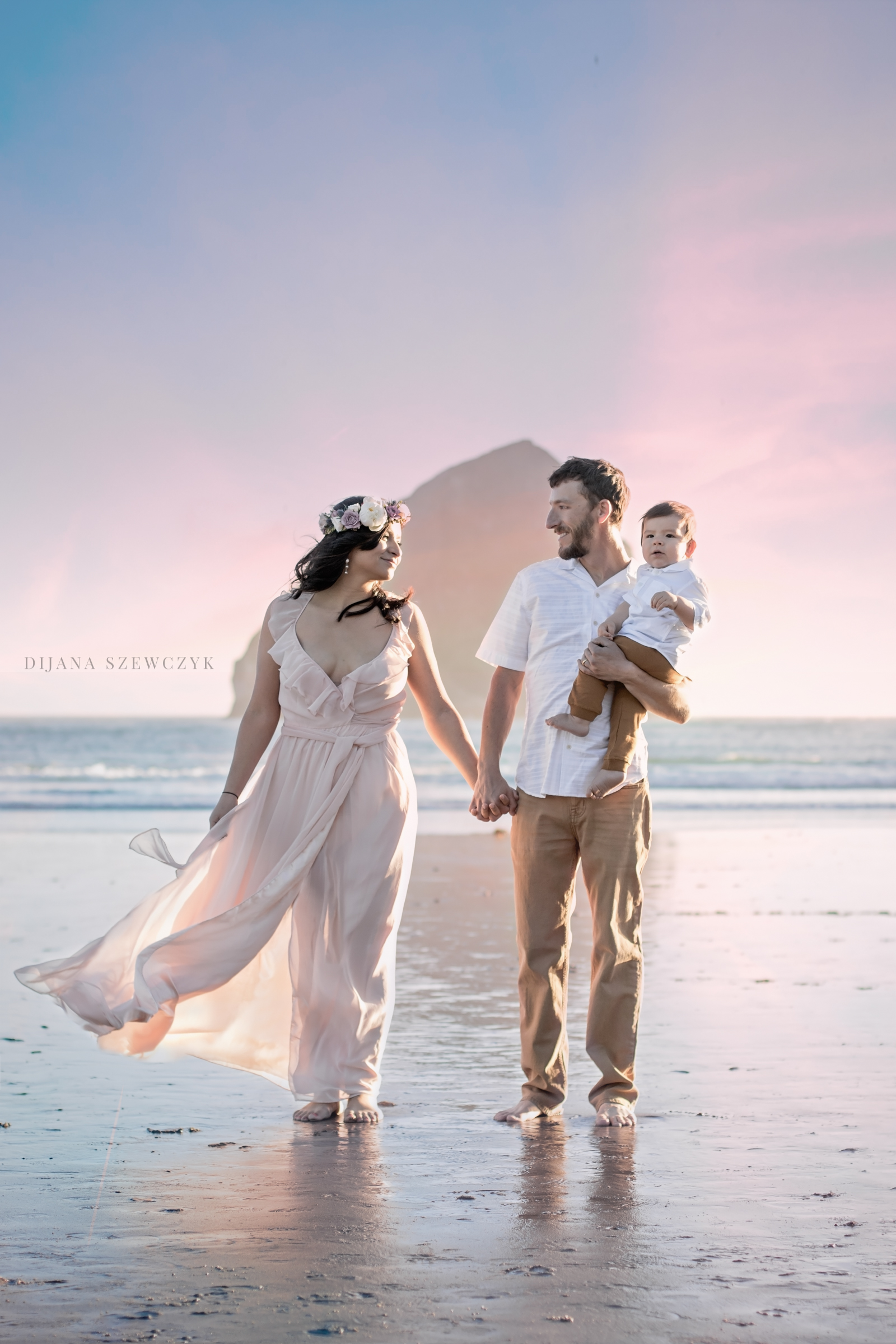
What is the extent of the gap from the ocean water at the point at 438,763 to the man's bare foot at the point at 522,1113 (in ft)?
43.4

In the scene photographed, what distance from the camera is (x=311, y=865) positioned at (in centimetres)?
394

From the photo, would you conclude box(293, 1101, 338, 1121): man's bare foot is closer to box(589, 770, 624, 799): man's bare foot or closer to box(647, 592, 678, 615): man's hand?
box(589, 770, 624, 799): man's bare foot

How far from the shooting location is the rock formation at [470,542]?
55.5 m

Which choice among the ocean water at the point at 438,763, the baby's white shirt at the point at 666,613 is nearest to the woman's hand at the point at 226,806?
the baby's white shirt at the point at 666,613

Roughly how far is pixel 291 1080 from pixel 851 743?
122 feet

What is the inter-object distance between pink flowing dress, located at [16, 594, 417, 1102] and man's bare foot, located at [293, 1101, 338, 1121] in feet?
0.07

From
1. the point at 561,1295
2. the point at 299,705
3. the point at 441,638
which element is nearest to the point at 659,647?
the point at 299,705

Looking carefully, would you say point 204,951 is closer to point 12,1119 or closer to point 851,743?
point 12,1119

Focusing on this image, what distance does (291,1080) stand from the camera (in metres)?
3.91

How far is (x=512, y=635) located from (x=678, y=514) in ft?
2.12

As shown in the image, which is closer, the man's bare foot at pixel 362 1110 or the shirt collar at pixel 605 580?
the man's bare foot at pixel 362 1110

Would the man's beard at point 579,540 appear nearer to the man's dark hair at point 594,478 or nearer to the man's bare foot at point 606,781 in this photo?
the man's dark hair at point 594,478

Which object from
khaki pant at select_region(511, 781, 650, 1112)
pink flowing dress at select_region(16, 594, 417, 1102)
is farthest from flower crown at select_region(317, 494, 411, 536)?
khaki pant at select_region(511, 781, 650, 1112)

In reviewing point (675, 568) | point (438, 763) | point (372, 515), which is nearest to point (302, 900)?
point (372, 515)
